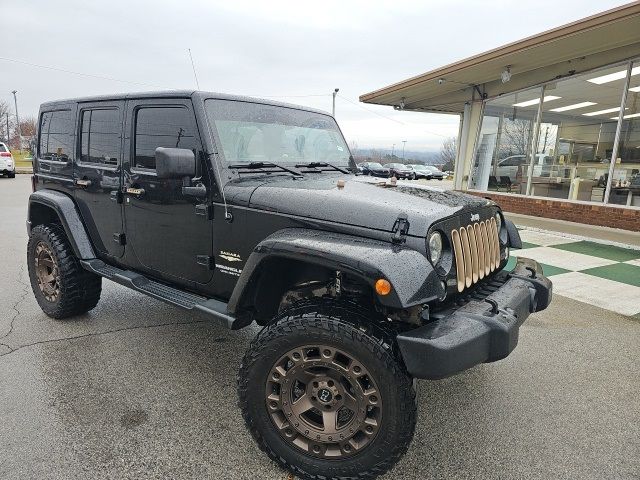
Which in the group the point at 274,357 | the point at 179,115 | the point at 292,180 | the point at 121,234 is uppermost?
the point at 179,115

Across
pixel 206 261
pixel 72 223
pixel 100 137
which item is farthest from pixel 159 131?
pixel 72 223

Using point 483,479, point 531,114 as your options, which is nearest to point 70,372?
point 483,479

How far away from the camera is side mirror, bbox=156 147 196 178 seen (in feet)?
7.98

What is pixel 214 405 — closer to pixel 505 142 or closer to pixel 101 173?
pixel 101 173

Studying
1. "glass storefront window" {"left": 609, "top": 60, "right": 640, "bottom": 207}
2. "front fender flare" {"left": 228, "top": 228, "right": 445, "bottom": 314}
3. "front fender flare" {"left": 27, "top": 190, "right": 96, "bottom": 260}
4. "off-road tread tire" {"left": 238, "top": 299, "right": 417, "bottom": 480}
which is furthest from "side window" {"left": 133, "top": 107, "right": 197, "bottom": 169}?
"glass storefront window" {"left": 609, "top": 60, "right": 640, "bottom": 207}

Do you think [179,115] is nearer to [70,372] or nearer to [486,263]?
[70,372]

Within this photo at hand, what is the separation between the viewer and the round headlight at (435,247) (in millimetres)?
2163

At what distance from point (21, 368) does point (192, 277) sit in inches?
54.3

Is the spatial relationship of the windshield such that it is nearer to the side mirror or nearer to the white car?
the side mirror

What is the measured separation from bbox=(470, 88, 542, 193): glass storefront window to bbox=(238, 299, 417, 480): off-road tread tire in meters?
10.0

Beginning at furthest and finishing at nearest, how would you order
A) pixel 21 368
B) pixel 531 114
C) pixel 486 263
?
pixel 531 114 < pixel 21 368 < pixel 486 263

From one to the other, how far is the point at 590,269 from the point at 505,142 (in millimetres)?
6302

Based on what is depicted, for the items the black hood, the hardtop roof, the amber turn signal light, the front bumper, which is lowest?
the front bumper

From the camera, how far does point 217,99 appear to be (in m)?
2.93
